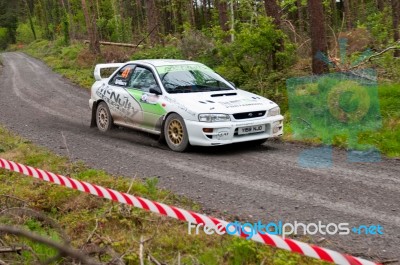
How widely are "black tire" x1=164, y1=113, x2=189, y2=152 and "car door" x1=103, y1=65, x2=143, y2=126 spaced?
909 mm

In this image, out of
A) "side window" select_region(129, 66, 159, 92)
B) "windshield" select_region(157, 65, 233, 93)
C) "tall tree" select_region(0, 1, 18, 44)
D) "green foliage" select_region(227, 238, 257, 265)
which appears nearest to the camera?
"green foliage" select_region(227, 238, 257, 265)

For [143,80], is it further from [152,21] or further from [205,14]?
[205,14]

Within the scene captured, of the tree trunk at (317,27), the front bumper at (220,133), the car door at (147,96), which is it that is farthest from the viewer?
the tree trunk at (317,27)

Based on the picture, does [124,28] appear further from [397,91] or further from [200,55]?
[397,91]

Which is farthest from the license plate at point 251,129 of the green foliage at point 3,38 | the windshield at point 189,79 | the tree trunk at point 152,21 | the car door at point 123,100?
the green foliage at point 3,38

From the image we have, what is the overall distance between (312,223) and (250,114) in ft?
11.9

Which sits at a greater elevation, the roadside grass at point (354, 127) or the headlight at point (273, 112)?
the headlight at point (273, 112)

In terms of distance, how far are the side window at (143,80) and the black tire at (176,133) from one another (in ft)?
2.84

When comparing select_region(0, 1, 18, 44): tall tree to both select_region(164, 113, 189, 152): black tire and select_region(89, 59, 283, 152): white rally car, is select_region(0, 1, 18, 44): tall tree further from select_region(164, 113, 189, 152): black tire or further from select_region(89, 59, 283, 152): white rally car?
select_region(164, 113, 189, 152): black tire

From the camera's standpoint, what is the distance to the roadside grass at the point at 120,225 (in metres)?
4.28

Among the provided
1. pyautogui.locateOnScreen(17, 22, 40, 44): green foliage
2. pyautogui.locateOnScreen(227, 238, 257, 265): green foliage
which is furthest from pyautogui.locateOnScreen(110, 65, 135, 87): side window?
pyautogui.locateOnScreen(17, 22, 40, 44): green foliage

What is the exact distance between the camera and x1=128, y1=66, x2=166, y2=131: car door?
914 cm

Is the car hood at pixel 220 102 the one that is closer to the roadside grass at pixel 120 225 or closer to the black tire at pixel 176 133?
the black tire at pixel 176 133

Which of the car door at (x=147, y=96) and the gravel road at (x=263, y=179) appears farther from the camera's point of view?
the car door at (x=147, y=96)
